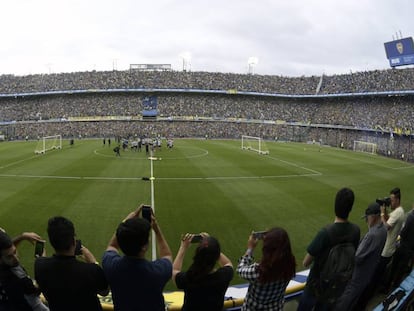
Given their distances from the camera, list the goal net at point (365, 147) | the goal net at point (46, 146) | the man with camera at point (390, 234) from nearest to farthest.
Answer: the man with camera at point (390, 234) < the goal net at point (46, 146) < the goal net at point (365, 147)

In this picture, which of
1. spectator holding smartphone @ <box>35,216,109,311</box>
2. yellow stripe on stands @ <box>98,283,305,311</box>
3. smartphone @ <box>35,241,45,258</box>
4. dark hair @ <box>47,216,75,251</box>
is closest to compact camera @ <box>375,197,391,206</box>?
yellow stripe on stands @ <box>98,283,305,311</box>

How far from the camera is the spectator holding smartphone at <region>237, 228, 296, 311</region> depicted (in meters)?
4.17

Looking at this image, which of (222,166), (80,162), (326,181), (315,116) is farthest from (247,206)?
(315,116)

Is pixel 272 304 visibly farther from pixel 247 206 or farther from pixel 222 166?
pixel 222 166

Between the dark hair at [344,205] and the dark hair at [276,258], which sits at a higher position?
the dark hair at [344,205]

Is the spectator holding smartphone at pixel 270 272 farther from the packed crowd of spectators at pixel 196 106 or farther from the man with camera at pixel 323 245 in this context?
the packed crowd of spectators at pixel 196 106

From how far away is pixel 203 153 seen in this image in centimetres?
4231

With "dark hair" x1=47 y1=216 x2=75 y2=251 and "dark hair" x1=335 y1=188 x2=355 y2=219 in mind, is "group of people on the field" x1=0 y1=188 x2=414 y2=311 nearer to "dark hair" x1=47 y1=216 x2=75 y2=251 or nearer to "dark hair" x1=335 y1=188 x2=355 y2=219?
"dark hair" x1=47 y1=216 x2=75 y2=251

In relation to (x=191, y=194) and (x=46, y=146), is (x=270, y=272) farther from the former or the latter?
(x=46, y=146)

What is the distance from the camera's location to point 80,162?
33312mm

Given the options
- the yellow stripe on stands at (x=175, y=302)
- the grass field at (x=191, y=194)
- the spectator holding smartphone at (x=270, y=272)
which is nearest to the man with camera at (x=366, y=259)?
the yellow stripe on stands at (x=175, y=302)

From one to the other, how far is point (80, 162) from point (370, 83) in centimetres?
5661

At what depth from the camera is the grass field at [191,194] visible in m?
14.7

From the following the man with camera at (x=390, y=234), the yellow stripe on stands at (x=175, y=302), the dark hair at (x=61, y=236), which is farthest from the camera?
the man with camera at (x=390, y=234)
